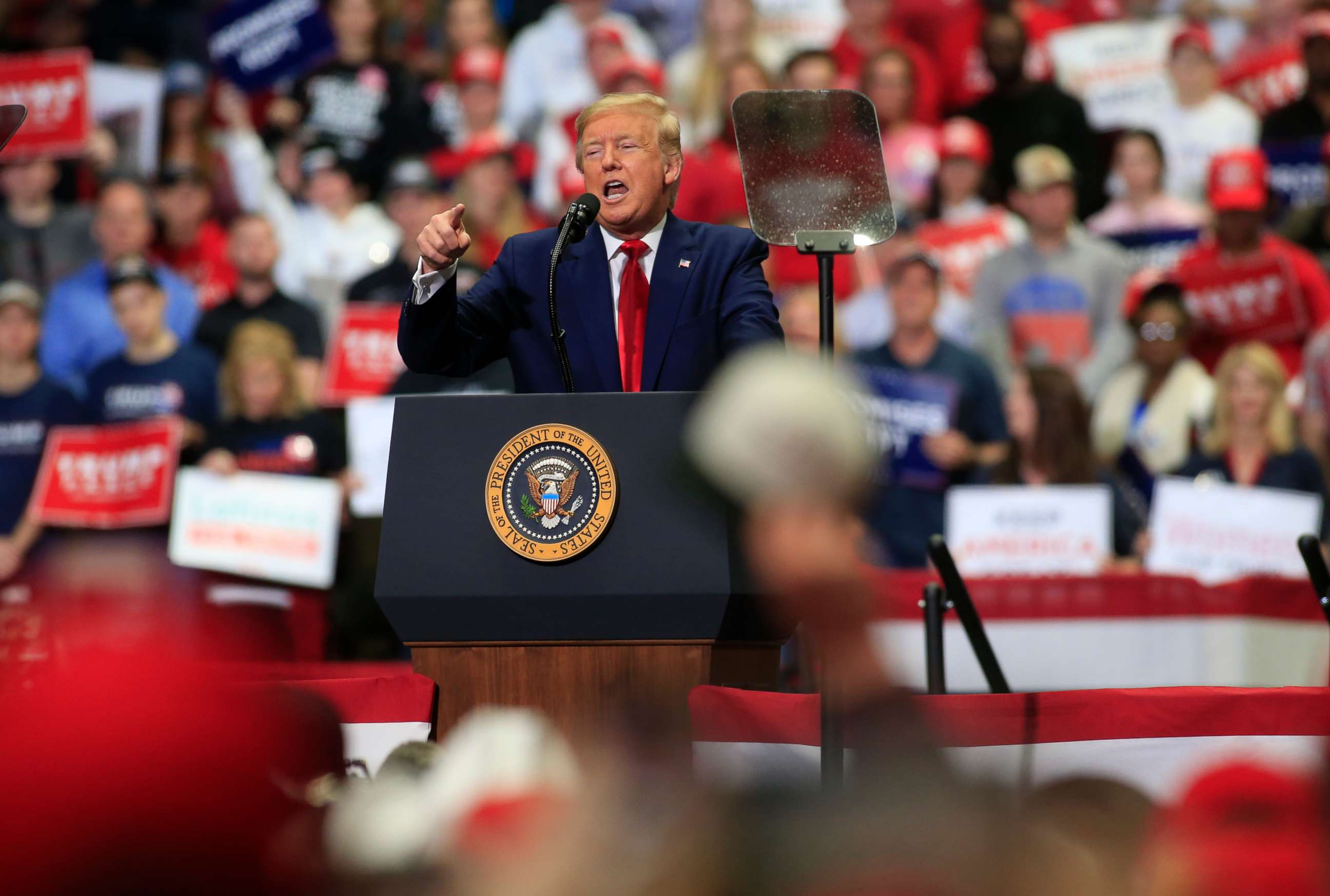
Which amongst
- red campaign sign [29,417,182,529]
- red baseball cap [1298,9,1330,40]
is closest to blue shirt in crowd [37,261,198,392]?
red campaign sign [29,417,182,529]

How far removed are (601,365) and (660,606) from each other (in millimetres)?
648

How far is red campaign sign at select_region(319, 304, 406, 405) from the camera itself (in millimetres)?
7465

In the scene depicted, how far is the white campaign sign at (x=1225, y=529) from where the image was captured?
623cm

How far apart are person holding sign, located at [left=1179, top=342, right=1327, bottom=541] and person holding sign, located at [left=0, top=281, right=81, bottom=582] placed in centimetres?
453

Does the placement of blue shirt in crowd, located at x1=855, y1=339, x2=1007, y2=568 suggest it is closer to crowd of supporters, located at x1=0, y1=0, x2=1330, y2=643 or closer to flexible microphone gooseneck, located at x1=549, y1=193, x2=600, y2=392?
crowd of supporters, located at x1=0, y1=0, x2=1330, y2=643

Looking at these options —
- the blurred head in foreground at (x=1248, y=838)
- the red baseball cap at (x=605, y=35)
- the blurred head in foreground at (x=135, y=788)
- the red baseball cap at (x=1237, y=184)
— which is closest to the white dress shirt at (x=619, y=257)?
the blurred head in foreground at (x=135, y=788)

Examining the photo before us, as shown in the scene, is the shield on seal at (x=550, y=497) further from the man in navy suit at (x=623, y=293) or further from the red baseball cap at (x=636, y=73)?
the red baseball cap at (x=636, y=73)

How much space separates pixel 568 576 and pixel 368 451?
3.94m

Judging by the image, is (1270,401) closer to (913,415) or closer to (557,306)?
(913,415)

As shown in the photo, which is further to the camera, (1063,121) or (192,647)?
(1063,121)

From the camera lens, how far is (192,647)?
5.01ft

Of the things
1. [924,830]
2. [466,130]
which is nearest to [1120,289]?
[466,130]

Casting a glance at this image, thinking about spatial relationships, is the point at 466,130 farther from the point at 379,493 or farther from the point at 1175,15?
the point at 1175,15

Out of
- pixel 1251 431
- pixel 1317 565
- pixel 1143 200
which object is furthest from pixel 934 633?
pixel 1143 200
